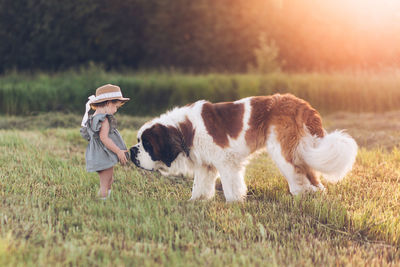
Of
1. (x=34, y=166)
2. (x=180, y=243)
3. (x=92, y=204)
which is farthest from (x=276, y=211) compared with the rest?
(x=34, y=166)

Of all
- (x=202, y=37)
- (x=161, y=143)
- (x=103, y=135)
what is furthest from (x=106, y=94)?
(x=202, y=37)

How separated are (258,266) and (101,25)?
16.7 meters

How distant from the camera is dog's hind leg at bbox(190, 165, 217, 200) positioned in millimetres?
4984

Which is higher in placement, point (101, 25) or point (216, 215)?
point (101, 25)

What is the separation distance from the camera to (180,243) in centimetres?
349

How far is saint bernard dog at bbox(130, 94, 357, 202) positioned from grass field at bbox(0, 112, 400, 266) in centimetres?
31

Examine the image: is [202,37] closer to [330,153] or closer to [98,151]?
[98,151]

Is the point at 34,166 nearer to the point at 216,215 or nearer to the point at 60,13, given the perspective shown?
the point at 216,215

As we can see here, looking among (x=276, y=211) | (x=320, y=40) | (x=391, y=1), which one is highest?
(x=391, y=1)

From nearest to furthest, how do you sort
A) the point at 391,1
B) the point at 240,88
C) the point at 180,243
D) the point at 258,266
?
the point at 258,266
the point at 180,243
the point at 240,88
the point at 391,1

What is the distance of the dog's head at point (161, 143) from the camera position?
4684 mm

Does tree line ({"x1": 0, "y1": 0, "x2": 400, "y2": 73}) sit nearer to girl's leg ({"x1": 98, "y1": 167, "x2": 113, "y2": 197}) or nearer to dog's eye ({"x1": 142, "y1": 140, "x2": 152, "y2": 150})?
dog's eye ({"x1": 142, "y1": 140, "x2": 152, "y2": 150})

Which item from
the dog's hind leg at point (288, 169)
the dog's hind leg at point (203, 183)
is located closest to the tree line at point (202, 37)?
the dog's hind leg at point (203, 183)

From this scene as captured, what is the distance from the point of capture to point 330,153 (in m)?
4.35
